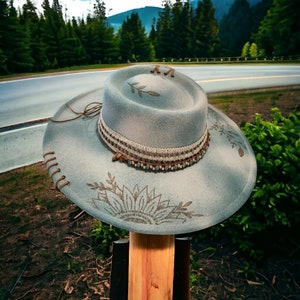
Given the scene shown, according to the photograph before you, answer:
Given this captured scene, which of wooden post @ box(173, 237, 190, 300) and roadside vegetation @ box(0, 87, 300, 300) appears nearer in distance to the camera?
wooden post @ box(173, 237, 190, 300)

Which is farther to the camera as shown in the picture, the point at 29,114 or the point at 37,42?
the point at 37,42

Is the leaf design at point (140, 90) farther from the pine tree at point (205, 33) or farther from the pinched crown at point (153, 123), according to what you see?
the pine tree at point (205, 33)

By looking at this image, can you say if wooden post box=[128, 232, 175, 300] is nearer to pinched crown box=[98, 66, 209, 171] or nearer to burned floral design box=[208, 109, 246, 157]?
pinched crown box=[98, 66, 209, 171]

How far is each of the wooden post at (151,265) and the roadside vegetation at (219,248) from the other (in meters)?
1.37

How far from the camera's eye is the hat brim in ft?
3.20

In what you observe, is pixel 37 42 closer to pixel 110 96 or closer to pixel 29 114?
pixel 29 114

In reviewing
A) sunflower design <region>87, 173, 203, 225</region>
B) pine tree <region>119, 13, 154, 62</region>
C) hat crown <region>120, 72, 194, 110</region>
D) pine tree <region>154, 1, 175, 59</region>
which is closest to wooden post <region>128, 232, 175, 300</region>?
sunflower design <region>87, 173, 203, 225</region>

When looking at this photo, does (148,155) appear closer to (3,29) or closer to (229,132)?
(229,132)

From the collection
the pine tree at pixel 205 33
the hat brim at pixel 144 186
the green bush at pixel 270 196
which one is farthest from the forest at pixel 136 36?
the hat brim at pixel 144 186

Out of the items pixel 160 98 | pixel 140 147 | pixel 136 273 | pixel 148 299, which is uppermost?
A: pixel 160 98

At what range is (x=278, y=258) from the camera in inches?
104

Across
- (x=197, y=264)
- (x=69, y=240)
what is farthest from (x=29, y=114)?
(x=197, y=264)

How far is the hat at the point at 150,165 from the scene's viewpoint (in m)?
0.99

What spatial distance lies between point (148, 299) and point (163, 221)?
0.49 meters
